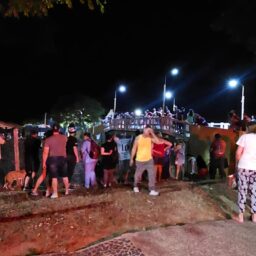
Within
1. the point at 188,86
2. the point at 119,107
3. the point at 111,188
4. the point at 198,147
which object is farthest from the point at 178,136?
the point at 119,107

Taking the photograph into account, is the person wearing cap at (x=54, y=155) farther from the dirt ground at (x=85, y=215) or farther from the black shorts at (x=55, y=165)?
the dirt ground at (x=85, y=215)

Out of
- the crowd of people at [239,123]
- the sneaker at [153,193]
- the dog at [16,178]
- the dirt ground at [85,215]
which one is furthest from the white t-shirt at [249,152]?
the crowd of people at [239,123]

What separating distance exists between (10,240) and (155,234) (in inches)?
90.4

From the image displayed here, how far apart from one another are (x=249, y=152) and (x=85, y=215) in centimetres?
316

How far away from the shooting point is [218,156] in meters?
13.5

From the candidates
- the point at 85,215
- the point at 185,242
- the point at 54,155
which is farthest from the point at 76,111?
the point at 185,242

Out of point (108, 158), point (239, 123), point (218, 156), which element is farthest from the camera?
point (239, 123)

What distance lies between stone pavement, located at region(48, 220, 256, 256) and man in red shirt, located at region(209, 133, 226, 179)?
18.3ft

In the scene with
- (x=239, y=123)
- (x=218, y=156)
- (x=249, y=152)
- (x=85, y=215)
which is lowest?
(x=85, y=215)

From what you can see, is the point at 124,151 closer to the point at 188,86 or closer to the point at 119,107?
the point at 188,86

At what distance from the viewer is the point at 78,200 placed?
898cm

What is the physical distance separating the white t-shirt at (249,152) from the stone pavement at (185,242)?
3.75 ft

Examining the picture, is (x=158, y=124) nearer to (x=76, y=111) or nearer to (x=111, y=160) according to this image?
(x=111, y=160)

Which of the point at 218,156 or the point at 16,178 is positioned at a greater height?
the point at 218,156
